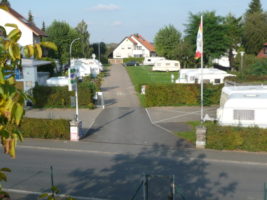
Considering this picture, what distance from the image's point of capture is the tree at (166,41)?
80.9m

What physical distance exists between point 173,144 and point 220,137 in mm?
2475

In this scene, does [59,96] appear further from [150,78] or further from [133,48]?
[133,48]

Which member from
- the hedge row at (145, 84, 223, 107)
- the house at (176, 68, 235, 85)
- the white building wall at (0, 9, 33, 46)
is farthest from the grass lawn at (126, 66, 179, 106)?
the white building wall at (0, 9, 33, 46)

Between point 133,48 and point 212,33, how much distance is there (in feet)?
183

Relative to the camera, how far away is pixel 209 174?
13500mm

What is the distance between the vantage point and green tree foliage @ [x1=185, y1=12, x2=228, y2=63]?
52.7 meters

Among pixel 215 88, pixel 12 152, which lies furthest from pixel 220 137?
pixel 12 152

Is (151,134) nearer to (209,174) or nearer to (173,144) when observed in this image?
(173,144)

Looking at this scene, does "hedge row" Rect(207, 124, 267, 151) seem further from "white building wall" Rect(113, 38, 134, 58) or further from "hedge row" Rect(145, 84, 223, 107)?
"white building wall" Rect(113, 38, 134, 58)

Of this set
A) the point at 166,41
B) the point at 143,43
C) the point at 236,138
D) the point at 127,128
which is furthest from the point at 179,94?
the point at 143,43

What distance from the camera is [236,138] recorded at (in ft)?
53.9

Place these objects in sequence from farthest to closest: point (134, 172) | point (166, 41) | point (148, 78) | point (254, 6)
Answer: point (254, 6) < point (166, 41) < point (148, 78) < point (134, 172)

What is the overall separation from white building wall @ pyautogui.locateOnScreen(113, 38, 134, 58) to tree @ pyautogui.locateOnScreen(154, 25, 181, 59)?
24933 millimetres

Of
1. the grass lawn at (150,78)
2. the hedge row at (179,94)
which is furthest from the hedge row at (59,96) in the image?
the grass lawn at (150,78)
